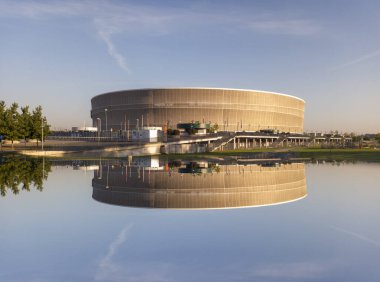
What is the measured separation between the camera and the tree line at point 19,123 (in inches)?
2945

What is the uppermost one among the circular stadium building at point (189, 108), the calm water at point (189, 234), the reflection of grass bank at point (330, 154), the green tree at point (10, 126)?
the circular stadium building at point (189, 108)

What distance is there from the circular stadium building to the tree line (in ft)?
230

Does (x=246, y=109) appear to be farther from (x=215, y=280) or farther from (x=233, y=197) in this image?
(x=215, y=280)

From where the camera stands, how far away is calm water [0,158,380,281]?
29.3ft

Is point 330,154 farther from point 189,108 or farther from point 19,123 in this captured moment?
point 189,108

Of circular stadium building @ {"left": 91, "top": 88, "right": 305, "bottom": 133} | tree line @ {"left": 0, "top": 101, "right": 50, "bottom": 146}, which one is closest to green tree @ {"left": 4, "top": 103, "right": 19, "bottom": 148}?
tree line @ {"left": 0, "top": 101, "right": 50, "bottom": 146}

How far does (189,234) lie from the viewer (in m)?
11.9

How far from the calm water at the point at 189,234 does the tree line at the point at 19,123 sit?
191ft

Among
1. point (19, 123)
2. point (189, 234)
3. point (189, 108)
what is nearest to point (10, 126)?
point (19, 123)

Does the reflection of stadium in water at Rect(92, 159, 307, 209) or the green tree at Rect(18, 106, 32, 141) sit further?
the green tree at Rect(18, 106, 32, 141)

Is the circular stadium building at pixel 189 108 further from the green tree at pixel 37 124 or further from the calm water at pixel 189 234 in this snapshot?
the calm water at pixel 189 234

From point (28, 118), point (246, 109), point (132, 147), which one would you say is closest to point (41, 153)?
point (132, 147)

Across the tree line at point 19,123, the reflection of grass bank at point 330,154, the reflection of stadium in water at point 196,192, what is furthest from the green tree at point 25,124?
the reflection of stadium in water at point 196,192

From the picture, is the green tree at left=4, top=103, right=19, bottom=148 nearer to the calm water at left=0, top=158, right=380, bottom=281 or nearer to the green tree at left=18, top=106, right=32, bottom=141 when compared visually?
the green tree at left=18, top=106, right=32, bottom=141
